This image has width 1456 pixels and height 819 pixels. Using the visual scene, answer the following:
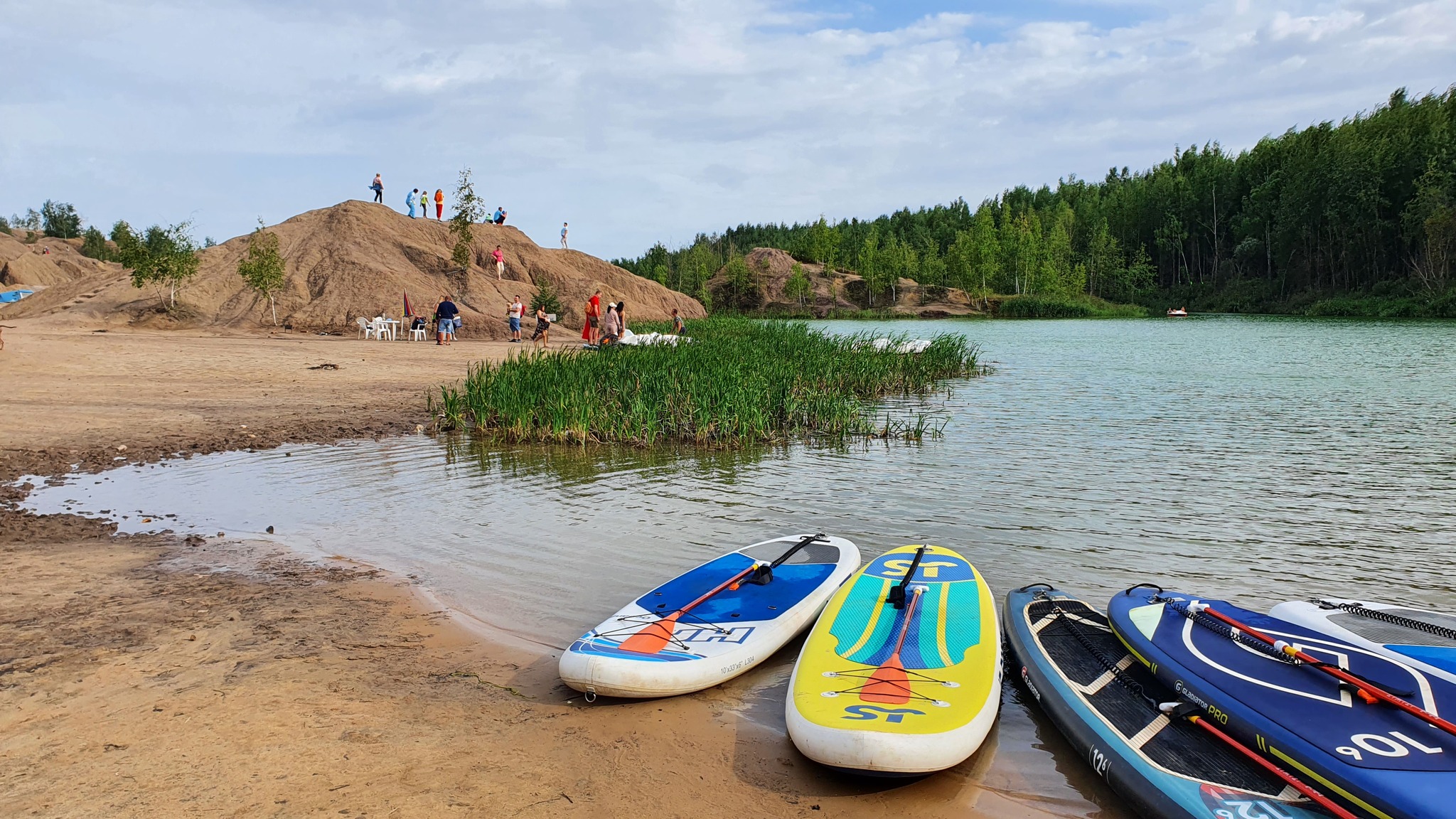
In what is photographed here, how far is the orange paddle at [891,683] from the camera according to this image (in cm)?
401

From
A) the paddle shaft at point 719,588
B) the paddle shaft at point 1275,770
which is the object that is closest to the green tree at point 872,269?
the paddle shaft at point 719,588

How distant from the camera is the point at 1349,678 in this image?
12.4 feet

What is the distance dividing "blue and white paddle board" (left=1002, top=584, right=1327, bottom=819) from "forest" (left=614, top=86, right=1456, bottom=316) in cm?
5627

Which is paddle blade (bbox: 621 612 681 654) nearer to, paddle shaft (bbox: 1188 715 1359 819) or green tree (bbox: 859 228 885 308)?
paddle shaft (bbox: 1188 715 1359 819)

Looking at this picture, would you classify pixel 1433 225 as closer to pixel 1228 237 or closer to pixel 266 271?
pixel 1228 237

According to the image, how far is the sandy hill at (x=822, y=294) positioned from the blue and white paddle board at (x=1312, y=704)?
247ft

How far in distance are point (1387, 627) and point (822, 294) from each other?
81.2 meters

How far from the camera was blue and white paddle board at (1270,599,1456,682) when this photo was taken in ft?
13.6

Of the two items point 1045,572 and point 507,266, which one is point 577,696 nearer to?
point 1045,572

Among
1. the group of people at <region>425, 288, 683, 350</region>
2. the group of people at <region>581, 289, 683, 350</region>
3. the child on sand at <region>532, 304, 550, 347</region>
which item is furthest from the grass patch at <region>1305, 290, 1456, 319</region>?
the child on sand at <region>532, 304, 550, 347</region>

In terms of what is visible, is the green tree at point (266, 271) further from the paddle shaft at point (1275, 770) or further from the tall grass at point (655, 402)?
the paddle shaft at point (1275, 770)

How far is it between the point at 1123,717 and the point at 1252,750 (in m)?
0.52

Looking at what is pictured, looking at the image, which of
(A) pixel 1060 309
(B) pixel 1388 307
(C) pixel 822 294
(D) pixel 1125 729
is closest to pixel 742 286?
(C) pixel 822 294

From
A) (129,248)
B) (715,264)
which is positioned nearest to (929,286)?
(715,264)
